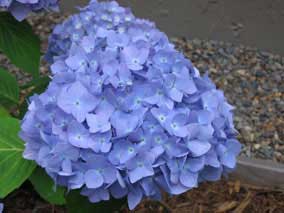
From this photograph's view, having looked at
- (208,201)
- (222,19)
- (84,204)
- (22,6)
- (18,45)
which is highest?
(22,6)

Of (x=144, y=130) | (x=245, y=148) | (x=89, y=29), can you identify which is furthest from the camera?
(x=245, y=148)

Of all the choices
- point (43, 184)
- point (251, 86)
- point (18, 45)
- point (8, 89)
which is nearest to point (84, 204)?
point (43, 184)

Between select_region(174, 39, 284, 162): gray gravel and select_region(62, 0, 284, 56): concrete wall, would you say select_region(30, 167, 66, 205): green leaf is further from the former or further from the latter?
select_region(62, 0, 284, 56): concrete wall

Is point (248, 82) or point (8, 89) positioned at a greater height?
point (8, 89)

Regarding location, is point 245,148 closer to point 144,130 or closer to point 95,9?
point 95,9

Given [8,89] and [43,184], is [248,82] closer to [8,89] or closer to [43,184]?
[8,89]

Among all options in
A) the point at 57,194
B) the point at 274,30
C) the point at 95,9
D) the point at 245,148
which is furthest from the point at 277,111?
the point at 57,194
